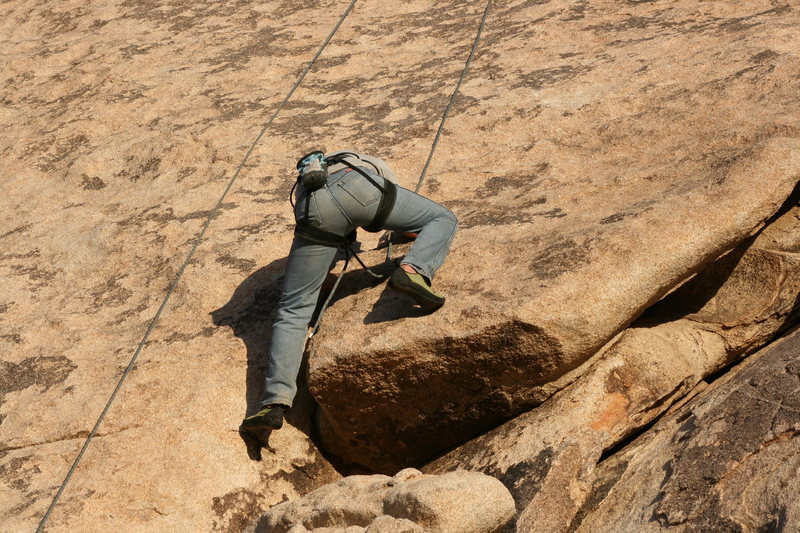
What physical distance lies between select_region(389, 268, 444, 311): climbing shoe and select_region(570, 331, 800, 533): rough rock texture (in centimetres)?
108

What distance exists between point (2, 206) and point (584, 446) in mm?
→ 5079

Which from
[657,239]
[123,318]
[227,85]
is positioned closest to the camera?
[657,239]

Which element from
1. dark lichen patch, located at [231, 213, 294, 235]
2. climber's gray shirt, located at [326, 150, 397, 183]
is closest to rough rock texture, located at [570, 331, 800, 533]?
climber's gray shirt, located at [326, 150, 397, 183]

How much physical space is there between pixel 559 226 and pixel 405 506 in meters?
2.00

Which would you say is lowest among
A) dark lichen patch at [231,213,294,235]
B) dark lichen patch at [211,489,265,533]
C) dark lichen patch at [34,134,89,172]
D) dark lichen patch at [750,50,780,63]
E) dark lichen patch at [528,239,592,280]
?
dark lichen patch at [211,489,265,533]

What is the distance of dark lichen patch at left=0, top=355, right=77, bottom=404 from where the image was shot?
4.91 m

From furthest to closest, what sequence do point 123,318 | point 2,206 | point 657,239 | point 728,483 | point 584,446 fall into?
point 2,206 → point 123,318 → point 657,239 → point 584,446 → point 728,483

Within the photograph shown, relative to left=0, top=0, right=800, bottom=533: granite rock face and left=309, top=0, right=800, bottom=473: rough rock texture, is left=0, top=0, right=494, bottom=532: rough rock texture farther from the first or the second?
left=309, top=0, right=800, bottom=473: rough rock texture

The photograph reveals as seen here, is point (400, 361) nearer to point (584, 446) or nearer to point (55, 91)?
point (584, 446)

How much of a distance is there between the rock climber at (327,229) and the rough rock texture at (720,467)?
1.41m

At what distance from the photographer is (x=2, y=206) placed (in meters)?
6.82

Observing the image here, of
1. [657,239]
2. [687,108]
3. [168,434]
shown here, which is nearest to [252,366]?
[168,434]

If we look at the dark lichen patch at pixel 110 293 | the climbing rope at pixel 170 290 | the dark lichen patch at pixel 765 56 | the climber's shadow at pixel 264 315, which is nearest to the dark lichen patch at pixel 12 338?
the dark lichen patch at pixel 110 293

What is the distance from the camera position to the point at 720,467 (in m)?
3.25
